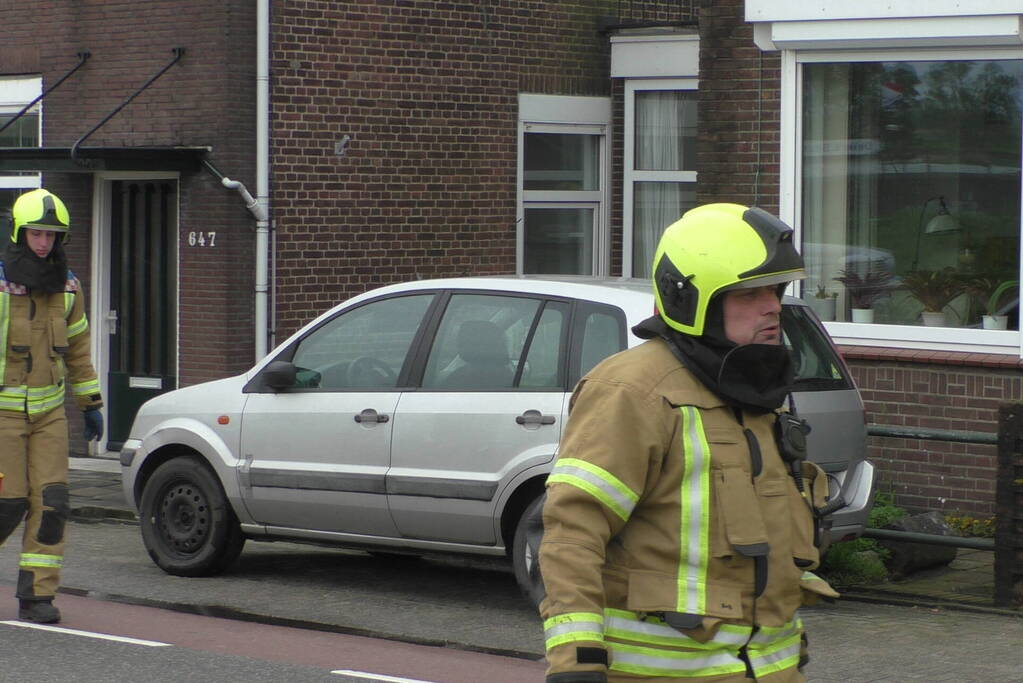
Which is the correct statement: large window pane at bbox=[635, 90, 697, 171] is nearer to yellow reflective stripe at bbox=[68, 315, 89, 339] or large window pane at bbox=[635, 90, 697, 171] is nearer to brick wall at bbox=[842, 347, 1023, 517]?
brick wall at bbox=[842, 347, 1023, 517]

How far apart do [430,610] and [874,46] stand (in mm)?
5150

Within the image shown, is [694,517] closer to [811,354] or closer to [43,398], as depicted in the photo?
[811,354]

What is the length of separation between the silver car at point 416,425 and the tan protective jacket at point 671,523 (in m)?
4.33

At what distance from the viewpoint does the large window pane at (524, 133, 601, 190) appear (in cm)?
1566

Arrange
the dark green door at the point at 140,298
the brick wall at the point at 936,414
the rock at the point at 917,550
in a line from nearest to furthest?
the rock at the point at 917,550, the brick wall at the point at 936,414, the dark green door at the point at 140,298

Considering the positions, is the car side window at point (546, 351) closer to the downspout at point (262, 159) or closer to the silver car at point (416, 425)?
the silver car at point (416, 425)

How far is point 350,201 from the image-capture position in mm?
14258

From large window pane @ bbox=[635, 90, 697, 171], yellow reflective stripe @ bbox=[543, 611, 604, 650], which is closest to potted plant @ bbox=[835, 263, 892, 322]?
large window pane @ bbox=[635, 90, 697, 171]

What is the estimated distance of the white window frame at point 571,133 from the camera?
15516 millimetres

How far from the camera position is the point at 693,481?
3.24 metres

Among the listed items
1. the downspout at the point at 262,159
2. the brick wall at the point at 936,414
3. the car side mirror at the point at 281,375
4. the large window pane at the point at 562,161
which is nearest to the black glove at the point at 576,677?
the car side mirror at the point at 281,375

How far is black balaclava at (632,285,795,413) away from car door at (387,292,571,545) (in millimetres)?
4460

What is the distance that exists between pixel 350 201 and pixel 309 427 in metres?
5.84

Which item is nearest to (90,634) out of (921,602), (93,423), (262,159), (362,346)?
(93,423)
